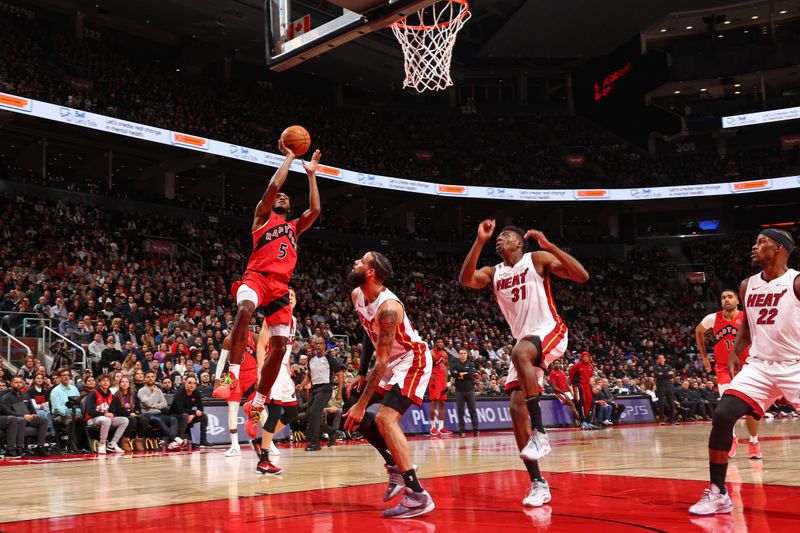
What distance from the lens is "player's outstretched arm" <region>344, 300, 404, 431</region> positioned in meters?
5.02

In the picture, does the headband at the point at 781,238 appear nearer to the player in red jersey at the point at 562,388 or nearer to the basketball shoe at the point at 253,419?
the basketball shoe at the point at 253,419

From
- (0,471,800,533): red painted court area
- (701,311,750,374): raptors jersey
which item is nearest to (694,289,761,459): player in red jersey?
(701,311,750,374): raptors jersey

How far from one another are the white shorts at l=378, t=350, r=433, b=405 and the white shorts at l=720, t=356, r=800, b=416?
2.14 m

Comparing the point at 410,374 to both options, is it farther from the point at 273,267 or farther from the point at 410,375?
the point at 273,267

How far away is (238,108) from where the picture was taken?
31.4 m

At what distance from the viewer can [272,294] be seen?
294 inches

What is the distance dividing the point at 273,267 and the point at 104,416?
6.43 m

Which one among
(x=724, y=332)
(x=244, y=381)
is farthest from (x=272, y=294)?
(x=724, y=332)

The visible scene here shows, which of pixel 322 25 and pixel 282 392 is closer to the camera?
pixel 322 25

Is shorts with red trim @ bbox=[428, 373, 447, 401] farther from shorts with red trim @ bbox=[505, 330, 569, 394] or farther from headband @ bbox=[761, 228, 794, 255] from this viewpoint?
headband @ bbox=[761, 228, 794, 255]

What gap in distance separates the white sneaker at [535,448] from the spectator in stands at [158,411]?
28.7 feet

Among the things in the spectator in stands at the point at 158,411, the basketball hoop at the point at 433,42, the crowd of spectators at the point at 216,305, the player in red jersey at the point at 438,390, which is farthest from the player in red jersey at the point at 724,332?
the spectator in stands at the point at 158,411

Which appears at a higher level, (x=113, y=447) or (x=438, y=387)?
(x=438, y=387)

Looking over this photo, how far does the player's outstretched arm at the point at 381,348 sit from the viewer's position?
502 centimetres
